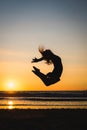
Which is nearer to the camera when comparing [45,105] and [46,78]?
[46,78]

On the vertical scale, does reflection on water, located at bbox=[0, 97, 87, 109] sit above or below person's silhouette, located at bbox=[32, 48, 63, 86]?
below

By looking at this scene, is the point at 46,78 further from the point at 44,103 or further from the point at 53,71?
the point at 44,103

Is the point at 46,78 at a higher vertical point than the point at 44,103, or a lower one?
higher

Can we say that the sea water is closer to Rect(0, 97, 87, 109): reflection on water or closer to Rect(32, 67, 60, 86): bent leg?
Rect(0, 97, 87, 109): reflection on water

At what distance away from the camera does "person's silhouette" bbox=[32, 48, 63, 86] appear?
39.3ft

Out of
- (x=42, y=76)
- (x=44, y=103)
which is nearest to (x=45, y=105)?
(x=44, y=103)

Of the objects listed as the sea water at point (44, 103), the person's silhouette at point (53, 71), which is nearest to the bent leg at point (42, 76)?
the person's silhouette at point (53, 71)

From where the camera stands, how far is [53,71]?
41.3 ft

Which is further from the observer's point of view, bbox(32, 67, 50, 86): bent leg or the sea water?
the sea water

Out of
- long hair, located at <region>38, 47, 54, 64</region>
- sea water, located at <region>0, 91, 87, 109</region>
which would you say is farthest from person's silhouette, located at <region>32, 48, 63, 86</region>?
sea water, located at <region>0, 91, 87, 109</region>
